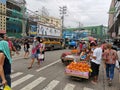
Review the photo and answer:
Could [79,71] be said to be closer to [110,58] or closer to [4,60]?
[110,58]

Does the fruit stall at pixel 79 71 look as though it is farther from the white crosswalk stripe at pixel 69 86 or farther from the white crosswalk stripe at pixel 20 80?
the white crosswalk stripe at pixel 20 80

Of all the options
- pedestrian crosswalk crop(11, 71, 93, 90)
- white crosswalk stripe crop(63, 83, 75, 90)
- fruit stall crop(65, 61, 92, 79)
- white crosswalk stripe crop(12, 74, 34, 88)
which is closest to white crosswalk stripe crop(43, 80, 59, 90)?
pedestrian crosswalk crop(11, 71, 93, 90)

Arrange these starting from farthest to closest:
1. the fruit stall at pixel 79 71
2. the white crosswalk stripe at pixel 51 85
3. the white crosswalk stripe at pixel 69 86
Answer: the fruit stall at pixel 79 71
the white crosswalk stripe at pixel 69 86
the white crosswalk stripe at pixel 51 85

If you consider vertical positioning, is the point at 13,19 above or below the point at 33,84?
above

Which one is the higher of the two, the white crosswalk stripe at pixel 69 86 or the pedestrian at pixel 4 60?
the pedestrian at pixel 4 60

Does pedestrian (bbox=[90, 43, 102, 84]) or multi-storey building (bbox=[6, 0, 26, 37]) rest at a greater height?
multi-storey building (bbox=[6, 0, 26, 37])

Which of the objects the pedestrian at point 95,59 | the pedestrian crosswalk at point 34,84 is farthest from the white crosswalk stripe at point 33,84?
the pedestrian at point 95,59

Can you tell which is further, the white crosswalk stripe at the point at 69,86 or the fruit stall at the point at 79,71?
the fruit stall at the point at 79,71

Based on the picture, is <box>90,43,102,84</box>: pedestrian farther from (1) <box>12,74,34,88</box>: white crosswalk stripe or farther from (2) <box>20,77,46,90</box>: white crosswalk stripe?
(1) <box>12,74,34,88</box>: white crosswalk stripe

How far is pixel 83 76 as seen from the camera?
7.52 meters

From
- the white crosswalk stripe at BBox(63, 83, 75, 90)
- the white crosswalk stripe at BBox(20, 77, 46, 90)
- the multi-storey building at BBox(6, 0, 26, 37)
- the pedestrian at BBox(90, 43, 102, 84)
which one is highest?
the multi-storey building at BBox(6, 0, 26, 37)

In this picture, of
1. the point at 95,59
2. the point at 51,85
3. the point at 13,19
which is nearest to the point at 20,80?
the point at 51,85

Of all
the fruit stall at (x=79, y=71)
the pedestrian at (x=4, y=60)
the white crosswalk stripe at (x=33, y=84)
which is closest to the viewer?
the pedestrian at (x=4, y=60)

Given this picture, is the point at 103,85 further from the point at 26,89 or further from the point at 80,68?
the point at 26,89
